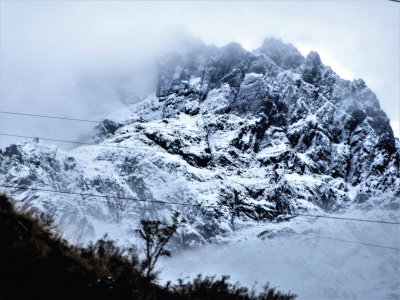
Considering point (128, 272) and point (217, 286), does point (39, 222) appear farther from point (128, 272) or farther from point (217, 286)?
point (217, 286)

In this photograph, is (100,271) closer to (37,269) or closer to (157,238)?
(37,269)

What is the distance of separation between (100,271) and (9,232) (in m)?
2.85

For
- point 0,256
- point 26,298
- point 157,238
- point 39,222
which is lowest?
point 26,298

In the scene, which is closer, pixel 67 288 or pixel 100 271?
pixel 67 288

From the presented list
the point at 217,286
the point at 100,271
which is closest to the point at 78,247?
the point at 100,271

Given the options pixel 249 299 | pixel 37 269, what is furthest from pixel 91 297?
pixel 249 299

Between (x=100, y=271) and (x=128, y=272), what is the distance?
4.77m

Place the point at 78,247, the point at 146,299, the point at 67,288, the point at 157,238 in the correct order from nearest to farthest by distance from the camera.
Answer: the point at 67,288, the point at 78,247, the point at 146,299, the point at 157,238

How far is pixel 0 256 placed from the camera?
42.8 feet

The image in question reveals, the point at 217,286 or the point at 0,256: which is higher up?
the point at 217,286

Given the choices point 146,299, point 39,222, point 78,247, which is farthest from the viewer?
point 146,299

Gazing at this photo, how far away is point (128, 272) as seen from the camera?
1978 cm

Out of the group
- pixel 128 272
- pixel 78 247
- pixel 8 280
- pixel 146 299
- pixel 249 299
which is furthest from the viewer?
pixel 249 299

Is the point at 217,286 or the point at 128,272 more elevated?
the point at 217,286
